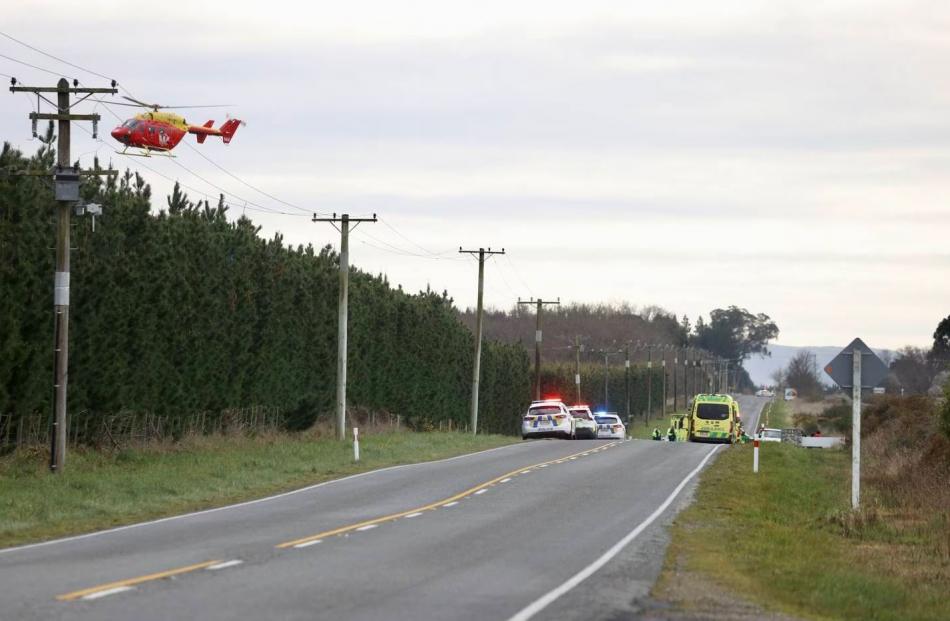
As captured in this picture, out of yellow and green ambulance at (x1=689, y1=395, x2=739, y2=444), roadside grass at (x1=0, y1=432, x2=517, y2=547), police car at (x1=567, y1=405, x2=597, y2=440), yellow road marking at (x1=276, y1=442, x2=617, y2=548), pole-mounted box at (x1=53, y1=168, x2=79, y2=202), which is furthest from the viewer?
police car at (x1=567, y1=405, x2=597, y2=440)

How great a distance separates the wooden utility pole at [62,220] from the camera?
29.7 m

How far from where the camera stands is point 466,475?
34938 mm

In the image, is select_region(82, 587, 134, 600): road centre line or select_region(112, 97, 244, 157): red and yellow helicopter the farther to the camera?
select_region(112, 97, 244, 157): red and yellow helicopter

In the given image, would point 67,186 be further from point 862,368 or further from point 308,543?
point 862,368

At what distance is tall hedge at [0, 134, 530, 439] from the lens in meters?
32.5

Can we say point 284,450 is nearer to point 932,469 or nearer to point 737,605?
point 932,469

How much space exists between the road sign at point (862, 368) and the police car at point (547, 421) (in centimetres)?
3870

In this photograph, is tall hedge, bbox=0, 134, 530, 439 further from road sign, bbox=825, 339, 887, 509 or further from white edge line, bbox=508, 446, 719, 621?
road sign, bbox=825, 339, 887, 509

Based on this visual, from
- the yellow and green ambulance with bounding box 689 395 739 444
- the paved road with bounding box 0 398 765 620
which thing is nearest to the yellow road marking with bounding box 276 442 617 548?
the paved road with bounding box 0 398 765 620

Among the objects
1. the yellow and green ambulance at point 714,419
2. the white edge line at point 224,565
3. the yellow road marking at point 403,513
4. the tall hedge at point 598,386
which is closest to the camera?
Answer: the white edge line at point 224,565

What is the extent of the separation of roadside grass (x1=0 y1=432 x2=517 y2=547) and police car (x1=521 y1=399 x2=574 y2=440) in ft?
52.2

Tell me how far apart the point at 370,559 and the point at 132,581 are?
3.52m

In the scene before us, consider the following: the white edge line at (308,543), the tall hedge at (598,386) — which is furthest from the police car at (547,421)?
the tall hedge at (598,386)

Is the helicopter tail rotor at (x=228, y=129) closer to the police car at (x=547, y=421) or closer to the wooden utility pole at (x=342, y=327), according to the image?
the wooden utility pole at (x=342, y=327)
